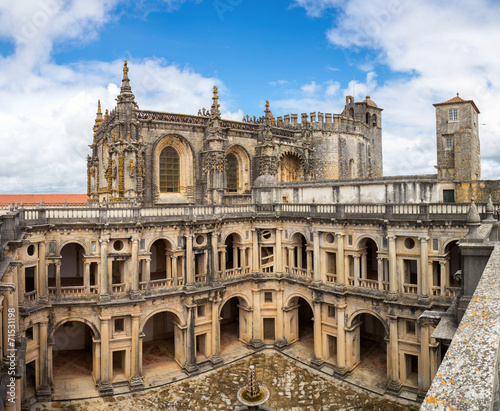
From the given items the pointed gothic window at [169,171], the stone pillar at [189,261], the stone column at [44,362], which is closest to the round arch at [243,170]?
the pointed gothic window at [169,171]

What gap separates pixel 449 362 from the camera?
6.12 metres

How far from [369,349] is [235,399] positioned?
13692 millimetres

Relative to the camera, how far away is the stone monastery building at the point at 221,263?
26.5 metres

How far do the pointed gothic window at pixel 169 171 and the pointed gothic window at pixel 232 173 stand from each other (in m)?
5.76

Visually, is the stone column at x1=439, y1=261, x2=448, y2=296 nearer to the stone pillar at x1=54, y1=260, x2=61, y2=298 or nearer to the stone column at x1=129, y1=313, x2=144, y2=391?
the stone column at x1=129, y1=313, x2=144, y2=391

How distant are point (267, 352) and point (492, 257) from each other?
2672 cm

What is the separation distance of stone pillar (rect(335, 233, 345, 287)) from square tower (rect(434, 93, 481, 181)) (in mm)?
9127

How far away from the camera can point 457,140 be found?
101ft

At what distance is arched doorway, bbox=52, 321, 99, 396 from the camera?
93.0 feet

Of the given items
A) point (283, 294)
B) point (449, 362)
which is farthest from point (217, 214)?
point (449, 362)

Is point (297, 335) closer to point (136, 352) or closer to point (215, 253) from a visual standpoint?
point (215, 253)

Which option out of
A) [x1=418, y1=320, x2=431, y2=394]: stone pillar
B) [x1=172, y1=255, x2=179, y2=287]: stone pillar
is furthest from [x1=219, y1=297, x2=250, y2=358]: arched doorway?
[x1=418, y1=320, x2=431, y2=394]: stone pillar

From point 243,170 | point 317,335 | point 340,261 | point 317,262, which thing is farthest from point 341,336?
point 243,170

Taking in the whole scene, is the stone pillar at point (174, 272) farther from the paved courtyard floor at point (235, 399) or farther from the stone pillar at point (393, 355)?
the stone pillar at point (393, 355)
